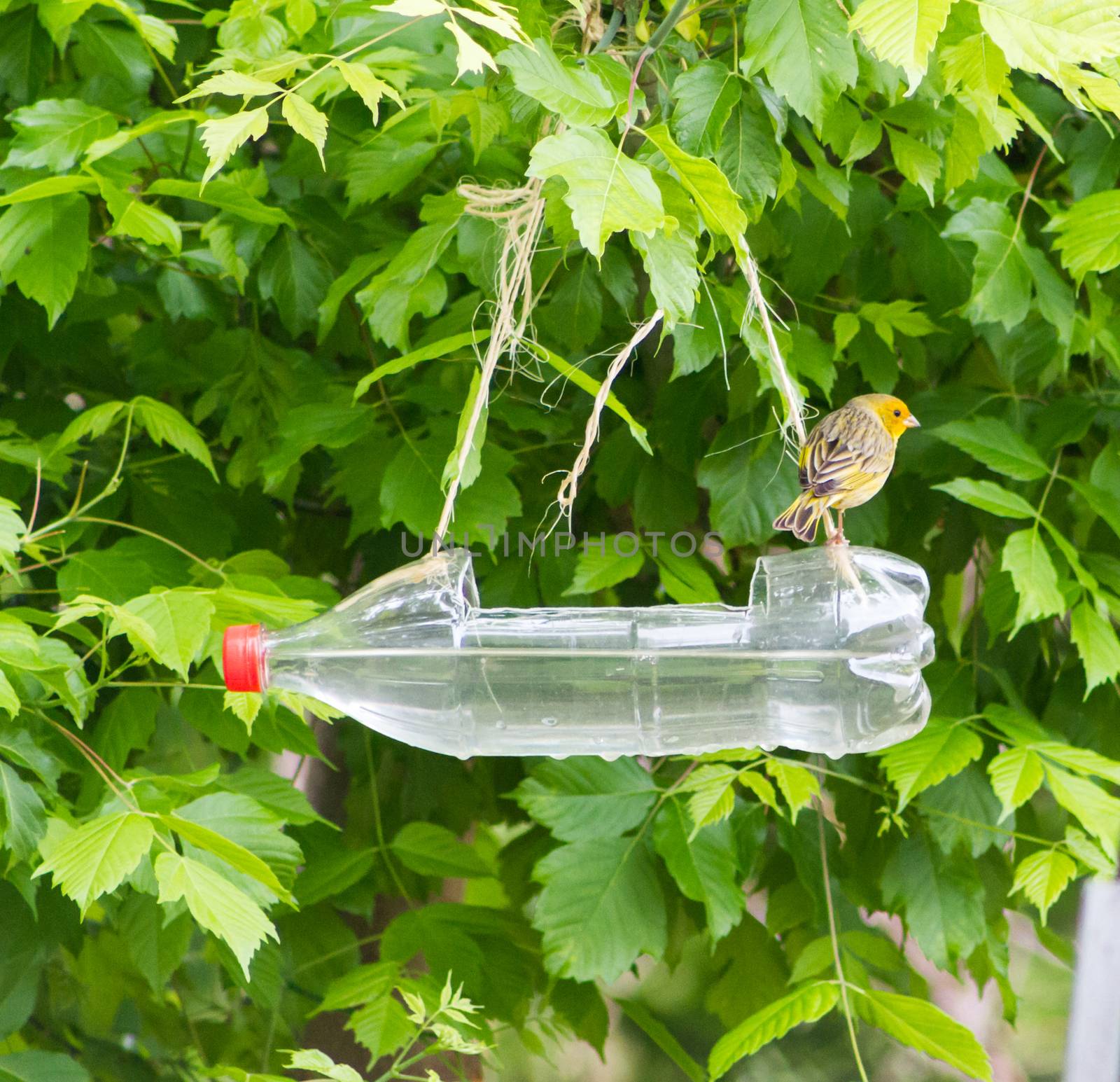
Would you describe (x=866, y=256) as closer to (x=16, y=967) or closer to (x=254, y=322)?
(x=254, y=322)

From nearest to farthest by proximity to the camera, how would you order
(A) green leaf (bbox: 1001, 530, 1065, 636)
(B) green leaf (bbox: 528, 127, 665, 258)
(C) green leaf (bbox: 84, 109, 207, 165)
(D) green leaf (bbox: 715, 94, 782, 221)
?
(B) green leaf (bbox: 528, 127, 665, 258) → (D) green leaf (bbox: 715, 94, 782, 221) → (C) green leaf (bbox: 84, 109, 207, 165) → (A) green leaf (bbox: 1001, 530, 1065, 636)

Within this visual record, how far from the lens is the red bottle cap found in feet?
2.22

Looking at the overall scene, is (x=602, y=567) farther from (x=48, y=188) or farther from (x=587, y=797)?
(x=48, y=188)

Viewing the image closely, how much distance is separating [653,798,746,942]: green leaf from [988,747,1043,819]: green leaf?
0.86ft

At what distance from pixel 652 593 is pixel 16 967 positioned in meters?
0.75

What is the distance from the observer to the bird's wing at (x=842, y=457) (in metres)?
0.67

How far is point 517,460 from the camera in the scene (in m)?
1.17

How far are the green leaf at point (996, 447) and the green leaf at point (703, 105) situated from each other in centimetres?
44

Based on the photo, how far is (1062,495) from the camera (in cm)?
122

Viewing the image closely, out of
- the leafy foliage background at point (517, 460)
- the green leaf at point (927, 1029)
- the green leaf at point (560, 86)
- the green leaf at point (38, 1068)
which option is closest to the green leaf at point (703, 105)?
the leafy foliage background at point (517, 460)

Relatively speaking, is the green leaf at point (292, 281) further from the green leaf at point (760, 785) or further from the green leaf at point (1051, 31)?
the green leaf at point (1051, 31)

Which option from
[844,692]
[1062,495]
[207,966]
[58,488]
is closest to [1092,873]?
[1062,495]

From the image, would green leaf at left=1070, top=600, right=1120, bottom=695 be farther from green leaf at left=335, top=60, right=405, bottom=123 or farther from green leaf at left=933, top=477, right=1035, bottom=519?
green leaf at left=335, top=60, right=405, bottom=123

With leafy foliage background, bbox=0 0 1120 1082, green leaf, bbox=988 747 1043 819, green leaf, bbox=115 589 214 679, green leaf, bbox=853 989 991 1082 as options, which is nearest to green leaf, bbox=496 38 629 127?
leafy foliage background, bbox=0 0 1120 1082
